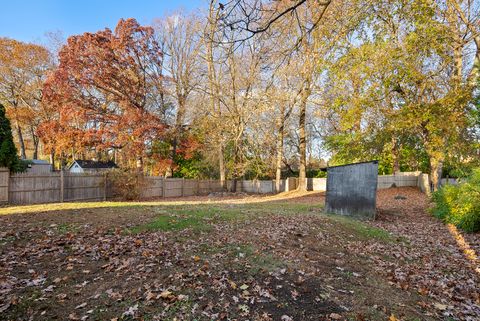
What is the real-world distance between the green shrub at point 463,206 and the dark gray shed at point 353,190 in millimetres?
2209

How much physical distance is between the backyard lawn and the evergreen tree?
5782 mm

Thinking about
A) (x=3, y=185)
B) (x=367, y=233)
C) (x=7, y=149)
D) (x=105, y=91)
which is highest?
(x=105, y=91)

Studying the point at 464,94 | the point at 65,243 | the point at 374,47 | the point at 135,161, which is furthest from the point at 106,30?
the point at 464,94

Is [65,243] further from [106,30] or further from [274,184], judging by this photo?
[274,184]

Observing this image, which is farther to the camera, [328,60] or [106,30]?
[106,30]

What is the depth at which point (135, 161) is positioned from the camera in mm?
19656

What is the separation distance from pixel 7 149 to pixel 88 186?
376 centimetres

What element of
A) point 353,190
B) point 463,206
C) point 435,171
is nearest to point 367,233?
point 353,190

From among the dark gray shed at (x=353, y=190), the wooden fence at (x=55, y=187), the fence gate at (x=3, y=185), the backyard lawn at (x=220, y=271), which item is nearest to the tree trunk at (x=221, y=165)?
the wooden fence at (x=55, y=187)

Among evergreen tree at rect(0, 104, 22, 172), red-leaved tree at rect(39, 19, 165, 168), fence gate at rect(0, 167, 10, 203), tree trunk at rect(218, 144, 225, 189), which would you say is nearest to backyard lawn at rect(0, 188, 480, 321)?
fence gate at rect(0, 167, 10, 203)

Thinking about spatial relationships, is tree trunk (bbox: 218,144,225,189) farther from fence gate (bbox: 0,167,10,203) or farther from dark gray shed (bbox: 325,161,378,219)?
fence gate (bbox: 0,167,10,203)

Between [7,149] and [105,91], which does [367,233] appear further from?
[105,91]

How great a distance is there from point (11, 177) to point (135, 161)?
8.49 metres

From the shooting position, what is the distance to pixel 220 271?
4.28 meters
